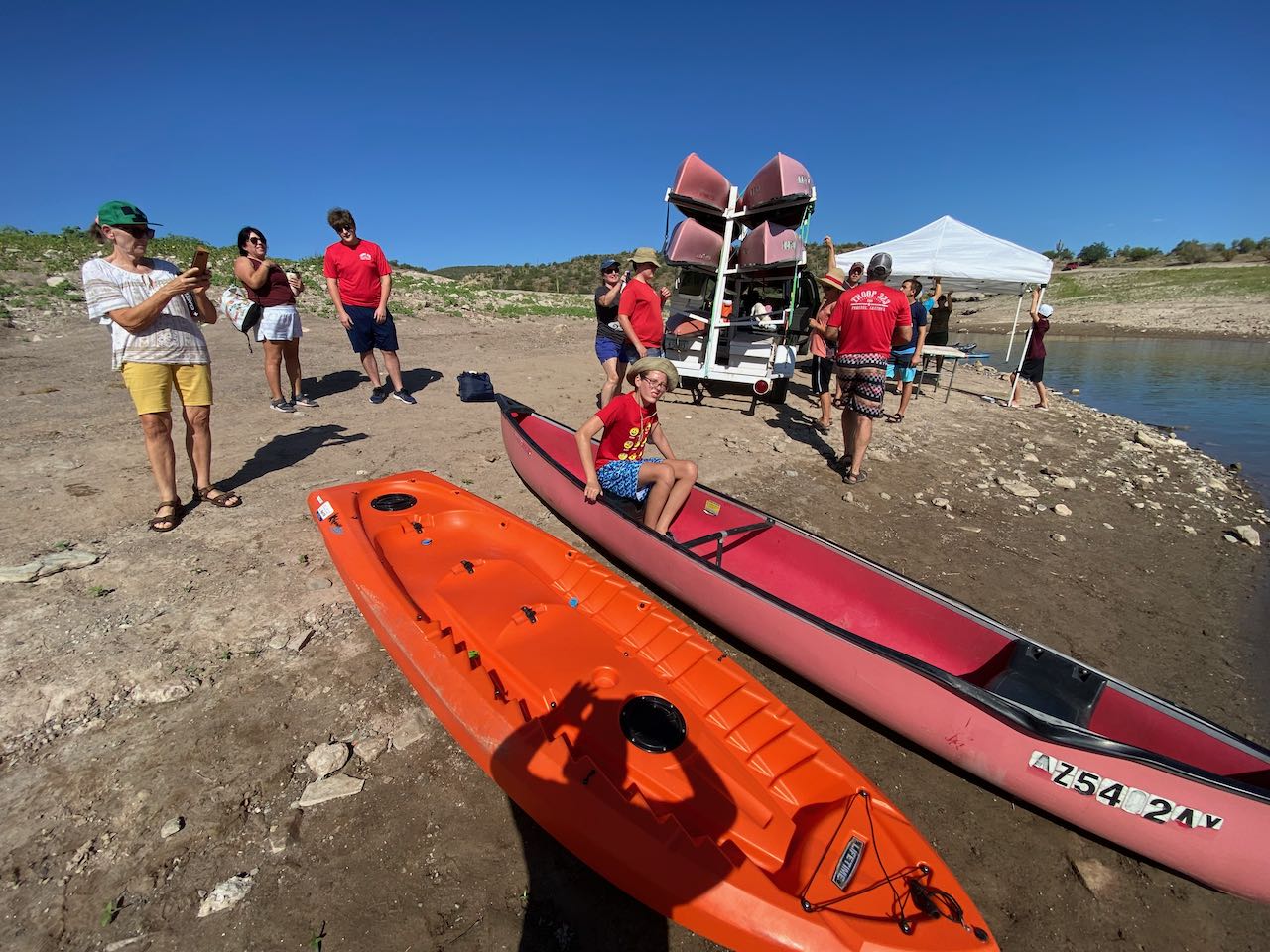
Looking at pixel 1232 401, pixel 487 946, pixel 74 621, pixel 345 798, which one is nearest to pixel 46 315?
pixel 74 621

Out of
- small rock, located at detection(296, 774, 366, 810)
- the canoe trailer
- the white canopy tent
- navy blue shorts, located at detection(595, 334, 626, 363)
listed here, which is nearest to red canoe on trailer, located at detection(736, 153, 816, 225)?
A: the canoe trailer

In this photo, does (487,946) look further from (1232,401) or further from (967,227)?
(1232,401)

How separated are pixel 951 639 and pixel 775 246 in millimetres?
7183

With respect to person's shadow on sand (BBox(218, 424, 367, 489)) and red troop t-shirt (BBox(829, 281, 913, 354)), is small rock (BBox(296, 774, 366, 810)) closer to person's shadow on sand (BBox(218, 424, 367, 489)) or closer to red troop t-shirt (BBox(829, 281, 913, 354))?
person's shadow on sand (BBox(218, 424, 367, 489))

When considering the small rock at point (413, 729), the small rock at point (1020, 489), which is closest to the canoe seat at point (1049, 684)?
the small rock at point (413, 729)

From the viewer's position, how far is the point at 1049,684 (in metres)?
2.85

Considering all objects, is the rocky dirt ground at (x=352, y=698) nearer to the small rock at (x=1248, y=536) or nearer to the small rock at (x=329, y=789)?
the small rock at (x=329, y=789)

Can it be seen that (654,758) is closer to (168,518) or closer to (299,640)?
(299,640)

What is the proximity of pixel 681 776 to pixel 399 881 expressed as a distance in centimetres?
120

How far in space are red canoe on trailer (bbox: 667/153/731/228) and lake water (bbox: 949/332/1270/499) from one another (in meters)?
8.55

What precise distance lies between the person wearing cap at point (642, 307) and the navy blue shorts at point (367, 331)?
3206 millimetres

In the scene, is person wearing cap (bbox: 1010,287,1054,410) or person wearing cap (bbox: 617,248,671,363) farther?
person wearing cap (bbox: 1010,287,1054,410)

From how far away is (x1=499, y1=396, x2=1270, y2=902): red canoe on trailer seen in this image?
7.02 ft

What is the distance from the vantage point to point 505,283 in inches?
1697
